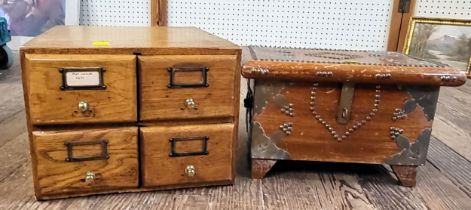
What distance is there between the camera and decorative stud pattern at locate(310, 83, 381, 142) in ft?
3.14

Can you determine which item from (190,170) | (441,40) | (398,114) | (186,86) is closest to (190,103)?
(186,86)

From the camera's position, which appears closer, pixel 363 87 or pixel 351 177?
pixel 363 87

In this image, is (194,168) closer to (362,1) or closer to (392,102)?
(392,102)

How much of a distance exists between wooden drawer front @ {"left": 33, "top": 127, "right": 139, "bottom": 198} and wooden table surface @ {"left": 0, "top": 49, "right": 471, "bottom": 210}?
1.5 inches

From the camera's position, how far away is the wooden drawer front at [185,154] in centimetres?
88

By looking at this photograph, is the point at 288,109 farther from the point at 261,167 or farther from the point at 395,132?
the point at 395,132

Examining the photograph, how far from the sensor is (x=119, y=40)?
0.90m

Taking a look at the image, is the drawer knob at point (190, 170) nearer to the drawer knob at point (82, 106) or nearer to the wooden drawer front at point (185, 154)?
the wooden drawer front at point (185, 154)

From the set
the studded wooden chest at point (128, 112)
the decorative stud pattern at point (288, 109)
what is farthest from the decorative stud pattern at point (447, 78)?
the studded wooden chest at point (128, 112)

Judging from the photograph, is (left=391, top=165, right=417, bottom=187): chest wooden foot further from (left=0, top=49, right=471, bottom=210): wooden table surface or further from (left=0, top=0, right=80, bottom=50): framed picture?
(left=0, top=0, right=80, bottom=50): framed picture

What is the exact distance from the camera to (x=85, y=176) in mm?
866

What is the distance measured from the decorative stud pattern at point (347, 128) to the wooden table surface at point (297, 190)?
13 centimetres

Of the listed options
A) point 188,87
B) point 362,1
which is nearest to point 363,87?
point 188,87

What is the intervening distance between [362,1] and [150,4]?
121 cm
